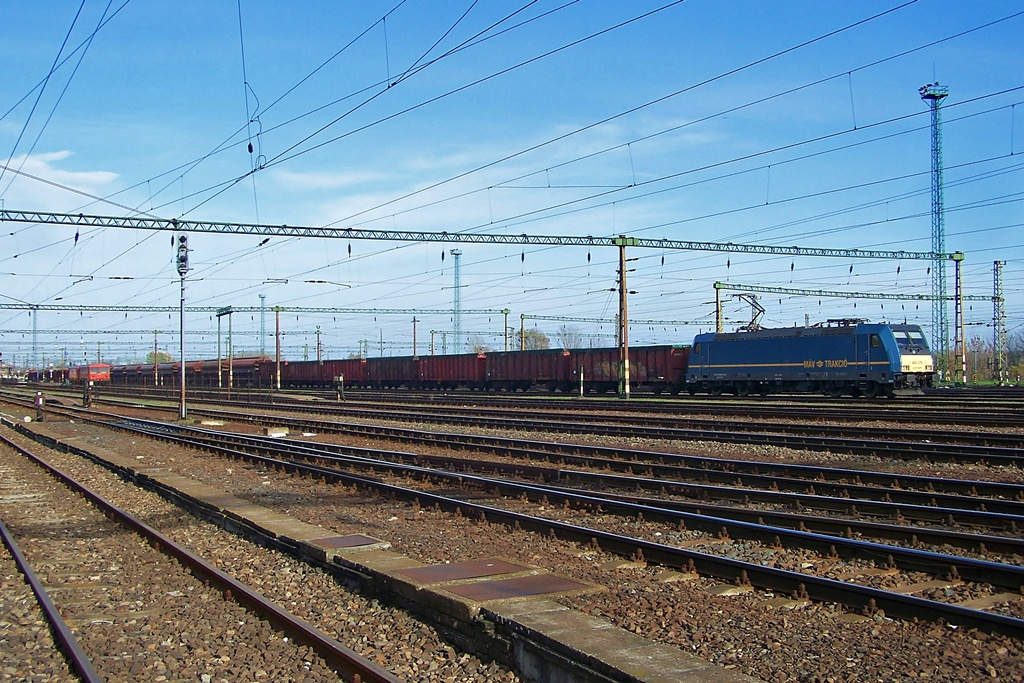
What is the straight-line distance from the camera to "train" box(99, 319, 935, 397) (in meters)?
36.0

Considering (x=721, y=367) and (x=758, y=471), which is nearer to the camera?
(x=758, y=471)

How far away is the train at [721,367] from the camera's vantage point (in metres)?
36.0

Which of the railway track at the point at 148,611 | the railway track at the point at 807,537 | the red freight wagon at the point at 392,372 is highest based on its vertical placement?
the red freight wagon at the point at 392,372

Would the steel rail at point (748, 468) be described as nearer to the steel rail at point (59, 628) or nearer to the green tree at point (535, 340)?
the steel rail at point (59, 628)

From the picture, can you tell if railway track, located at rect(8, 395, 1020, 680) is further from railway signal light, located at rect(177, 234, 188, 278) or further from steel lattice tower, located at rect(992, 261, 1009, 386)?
steel lattice tower, located at rect(992, 261, 1009, 386)

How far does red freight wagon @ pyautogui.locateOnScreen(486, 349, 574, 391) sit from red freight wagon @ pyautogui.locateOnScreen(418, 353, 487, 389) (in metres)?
0.78

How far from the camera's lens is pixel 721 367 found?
42.2m

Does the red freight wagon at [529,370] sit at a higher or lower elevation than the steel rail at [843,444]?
higher

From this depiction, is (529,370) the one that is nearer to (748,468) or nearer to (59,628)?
(748,468)

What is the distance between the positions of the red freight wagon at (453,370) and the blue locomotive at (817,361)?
55.9 feet

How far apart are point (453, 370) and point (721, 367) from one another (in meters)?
21.8

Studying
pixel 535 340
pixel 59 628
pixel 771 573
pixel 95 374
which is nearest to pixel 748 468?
pixel 771 573

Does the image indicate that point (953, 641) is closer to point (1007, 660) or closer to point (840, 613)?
point (1007, 660)

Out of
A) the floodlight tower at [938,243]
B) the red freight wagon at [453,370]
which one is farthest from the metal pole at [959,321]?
the red freight wagon at [453,370]
